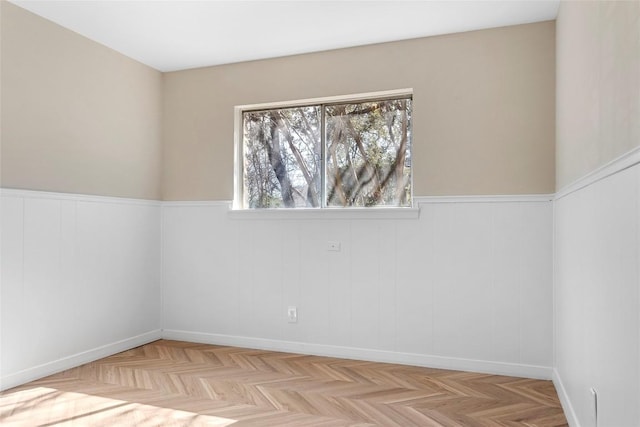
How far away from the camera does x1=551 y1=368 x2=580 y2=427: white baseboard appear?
230 cm

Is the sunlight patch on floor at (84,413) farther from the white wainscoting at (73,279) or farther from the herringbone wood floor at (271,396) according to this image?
the white wainscoting at (73,279)

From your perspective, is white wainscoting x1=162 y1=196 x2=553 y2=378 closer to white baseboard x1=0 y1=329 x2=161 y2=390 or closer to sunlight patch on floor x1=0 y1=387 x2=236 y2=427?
white baseboard x1=0 y1=329 x2=161 y2=390

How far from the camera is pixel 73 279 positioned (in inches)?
131

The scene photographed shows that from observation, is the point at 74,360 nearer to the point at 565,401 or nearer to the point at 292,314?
the point at 292,314

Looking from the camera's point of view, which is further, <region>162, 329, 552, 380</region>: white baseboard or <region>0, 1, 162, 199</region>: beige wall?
<region>162, 329, 552, 380</region>: white baseboard

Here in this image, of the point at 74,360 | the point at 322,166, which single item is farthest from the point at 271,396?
the point at 322,166

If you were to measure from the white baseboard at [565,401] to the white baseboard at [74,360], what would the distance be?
3.23 m

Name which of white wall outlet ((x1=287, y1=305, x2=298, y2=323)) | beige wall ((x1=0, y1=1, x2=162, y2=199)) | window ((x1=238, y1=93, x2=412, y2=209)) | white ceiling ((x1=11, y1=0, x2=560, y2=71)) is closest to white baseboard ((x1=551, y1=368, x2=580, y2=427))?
window ((x1=238, y1=93, x2=412, y2=209))

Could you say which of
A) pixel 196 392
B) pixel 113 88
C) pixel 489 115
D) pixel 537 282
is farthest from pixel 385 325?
pixel 113 88

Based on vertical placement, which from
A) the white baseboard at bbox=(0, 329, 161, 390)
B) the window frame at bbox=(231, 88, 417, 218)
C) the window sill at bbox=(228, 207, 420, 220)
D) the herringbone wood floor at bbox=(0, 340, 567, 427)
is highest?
the window frame at bbox=(231, 88, 417, 218)

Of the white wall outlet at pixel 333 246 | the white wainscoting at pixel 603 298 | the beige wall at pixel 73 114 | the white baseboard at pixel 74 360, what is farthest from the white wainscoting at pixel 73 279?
the white wainscoting at pixel 603 298

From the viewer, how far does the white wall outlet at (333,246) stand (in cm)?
362

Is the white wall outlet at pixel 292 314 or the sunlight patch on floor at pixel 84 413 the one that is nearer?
the sunlight patch on floor at pixel 84 413

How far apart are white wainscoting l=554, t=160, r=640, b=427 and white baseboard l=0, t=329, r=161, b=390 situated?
3.24 meters
